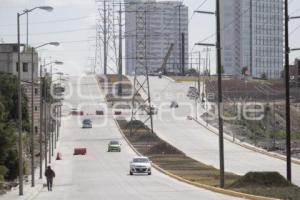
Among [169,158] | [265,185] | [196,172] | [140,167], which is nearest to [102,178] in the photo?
[140,167]

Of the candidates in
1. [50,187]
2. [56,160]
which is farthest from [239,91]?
[50,187]

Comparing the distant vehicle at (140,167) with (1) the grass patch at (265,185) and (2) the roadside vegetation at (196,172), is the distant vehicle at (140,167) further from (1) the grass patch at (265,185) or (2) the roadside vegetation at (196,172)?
(1) the grass patch at (265,185)

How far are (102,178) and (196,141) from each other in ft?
165

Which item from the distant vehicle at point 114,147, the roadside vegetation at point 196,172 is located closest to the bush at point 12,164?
the roadside vegetation at point 196,172

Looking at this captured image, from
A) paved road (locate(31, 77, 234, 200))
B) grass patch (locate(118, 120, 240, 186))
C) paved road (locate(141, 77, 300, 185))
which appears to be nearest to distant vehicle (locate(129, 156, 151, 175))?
paved road (locate(31, 77, 234, 200))

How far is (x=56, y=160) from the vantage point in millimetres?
85000

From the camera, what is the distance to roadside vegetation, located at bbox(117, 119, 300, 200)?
39172 millimetres

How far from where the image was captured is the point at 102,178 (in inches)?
2325

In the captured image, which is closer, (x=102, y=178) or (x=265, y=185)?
(x=265, y=185)

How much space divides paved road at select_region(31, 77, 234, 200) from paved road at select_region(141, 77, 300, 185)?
758 centimetres

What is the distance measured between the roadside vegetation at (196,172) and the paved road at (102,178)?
159cm

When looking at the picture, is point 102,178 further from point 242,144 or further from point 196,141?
point 196,141

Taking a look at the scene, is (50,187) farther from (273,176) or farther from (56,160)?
(56,160)

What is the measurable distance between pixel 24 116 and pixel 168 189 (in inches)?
2377
